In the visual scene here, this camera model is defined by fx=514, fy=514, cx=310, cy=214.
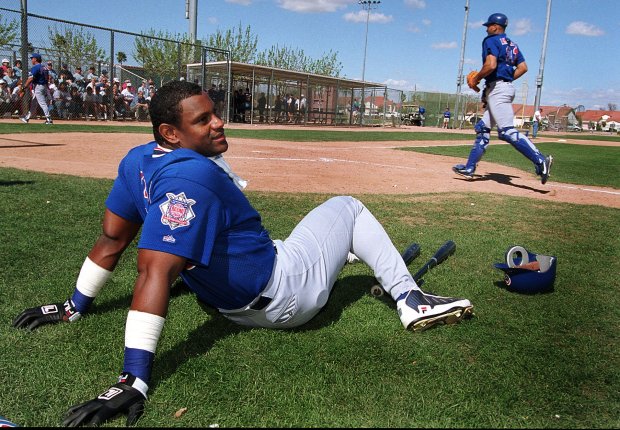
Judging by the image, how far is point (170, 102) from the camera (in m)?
2.19

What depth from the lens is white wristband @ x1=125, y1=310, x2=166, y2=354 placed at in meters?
1.95

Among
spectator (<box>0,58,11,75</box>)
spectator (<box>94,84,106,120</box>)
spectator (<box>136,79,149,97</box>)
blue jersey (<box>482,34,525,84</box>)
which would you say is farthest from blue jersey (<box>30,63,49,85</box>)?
blue jersey (<box>482,34,525,84</box>)

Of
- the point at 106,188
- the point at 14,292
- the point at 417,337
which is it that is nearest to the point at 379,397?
the point at 417,337

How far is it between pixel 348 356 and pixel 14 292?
2001mm

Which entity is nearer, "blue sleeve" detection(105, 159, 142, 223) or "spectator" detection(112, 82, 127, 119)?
"blue sleeve" detection(105, 159, 142, 223)

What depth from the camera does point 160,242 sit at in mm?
1917

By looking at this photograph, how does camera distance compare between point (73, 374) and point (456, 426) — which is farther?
point (73, 374)

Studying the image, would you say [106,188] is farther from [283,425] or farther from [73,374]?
[283,425]

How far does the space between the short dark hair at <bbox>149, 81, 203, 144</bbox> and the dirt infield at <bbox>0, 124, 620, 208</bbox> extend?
427 centimetres

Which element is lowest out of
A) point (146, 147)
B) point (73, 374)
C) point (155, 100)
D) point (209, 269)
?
point (73, 374)

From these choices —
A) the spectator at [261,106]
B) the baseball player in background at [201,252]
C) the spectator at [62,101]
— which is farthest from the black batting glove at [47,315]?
the spectator at [261,106]

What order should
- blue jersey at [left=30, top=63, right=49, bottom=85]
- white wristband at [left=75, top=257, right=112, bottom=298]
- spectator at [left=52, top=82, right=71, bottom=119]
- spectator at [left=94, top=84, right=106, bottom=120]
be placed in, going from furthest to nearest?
1. spectator at [left=94, top=84, right=106, bottom=120]
2. spectator at [left=52, top=82, right=71, bottom=119]
3. blue jersey at [left=30, top=63, right=49, bottom=85]
4. white wristband at [left=75, top=257, right=112, bottom=298]

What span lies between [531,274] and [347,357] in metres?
1.48

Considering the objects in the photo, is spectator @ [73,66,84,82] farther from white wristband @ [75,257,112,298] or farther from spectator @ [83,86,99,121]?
white wristband @ [75,257,112,298]
